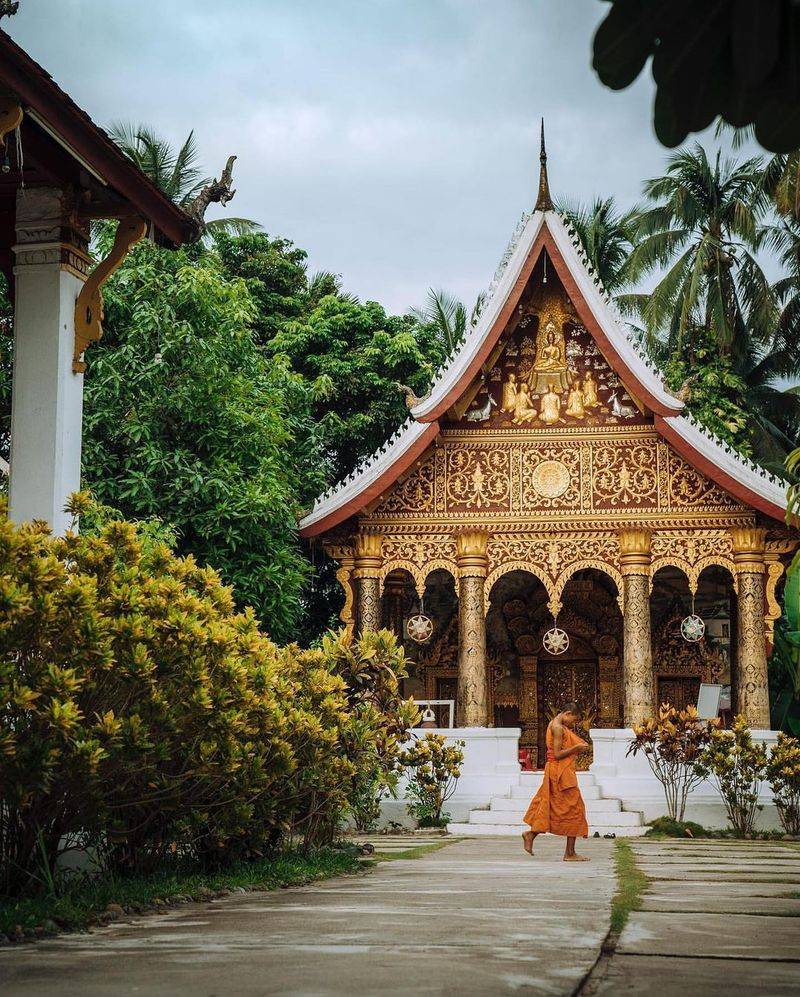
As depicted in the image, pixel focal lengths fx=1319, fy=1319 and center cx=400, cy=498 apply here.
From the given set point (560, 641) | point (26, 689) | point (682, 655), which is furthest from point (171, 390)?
point (26, 689)

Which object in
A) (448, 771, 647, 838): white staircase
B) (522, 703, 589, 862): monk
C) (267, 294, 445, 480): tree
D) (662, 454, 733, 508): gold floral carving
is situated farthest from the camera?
(267, 294, 445, 480): tree

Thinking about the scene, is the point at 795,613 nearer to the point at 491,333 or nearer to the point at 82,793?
the point at 491,333

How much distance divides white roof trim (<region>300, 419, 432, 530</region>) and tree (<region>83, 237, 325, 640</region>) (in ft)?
2.36

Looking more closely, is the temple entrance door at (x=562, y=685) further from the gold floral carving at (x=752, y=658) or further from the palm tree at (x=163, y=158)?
the palm tree at (x=163, y=158)

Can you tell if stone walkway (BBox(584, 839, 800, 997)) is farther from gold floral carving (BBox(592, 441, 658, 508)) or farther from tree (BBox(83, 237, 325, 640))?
gold floral carving (BBox(592, 441, 658, 508))

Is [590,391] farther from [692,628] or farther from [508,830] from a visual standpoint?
[508,830]

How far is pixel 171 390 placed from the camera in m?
14.2

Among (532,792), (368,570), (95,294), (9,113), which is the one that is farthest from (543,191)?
(9,113)

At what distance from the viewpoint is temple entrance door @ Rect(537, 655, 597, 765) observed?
59.3 feet

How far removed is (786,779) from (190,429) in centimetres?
733

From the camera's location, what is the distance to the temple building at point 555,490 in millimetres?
15461

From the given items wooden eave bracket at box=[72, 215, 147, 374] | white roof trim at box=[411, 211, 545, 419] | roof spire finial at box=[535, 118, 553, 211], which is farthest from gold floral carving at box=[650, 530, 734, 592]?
wooden eave bracket at box=[72, 215, 147, 374]

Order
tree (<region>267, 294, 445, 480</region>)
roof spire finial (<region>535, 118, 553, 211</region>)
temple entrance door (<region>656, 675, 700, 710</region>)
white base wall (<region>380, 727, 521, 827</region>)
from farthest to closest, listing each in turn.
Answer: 1. tree (<region>267, 294, 445, 480</region>)
2. temple entrance door (<region>656, 675, 700, 710</region>)
3. roof spire finial (<region>535, 118, 553, 211</region>)
4. white base wall (<region>380, 727, 521, 827</region>)

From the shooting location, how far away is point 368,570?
16.2 metres
